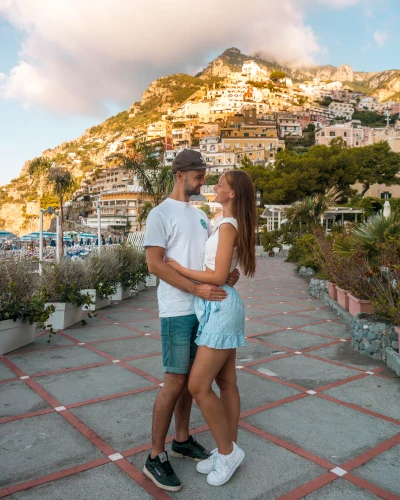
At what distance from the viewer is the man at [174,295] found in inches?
87.2

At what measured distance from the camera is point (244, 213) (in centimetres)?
228

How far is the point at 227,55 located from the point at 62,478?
204 metres

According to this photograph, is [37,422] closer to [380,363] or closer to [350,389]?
Result: [350,389]

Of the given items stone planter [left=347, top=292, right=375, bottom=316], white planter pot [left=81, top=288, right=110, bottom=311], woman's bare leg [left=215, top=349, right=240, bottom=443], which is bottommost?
white planter pot [left=81, top=288, right=110, bottom=311]

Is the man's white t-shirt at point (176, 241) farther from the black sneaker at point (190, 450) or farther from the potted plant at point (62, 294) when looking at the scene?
the potted plant at point (62, 294)

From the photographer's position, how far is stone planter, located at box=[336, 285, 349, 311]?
22.0ft

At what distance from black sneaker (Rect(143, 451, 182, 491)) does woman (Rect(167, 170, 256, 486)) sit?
0.58 ft

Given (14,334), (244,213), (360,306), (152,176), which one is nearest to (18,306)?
(14,334)

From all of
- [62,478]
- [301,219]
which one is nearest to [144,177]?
[301,219]

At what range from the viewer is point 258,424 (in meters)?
2.98

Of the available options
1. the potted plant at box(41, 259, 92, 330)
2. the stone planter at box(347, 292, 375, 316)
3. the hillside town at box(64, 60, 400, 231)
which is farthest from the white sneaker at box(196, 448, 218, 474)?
the hillside town at box(64, 60, 400, 231)

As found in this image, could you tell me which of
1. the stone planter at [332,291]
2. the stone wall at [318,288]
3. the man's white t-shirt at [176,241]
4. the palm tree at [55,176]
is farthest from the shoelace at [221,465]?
the palm tree at [55,176]

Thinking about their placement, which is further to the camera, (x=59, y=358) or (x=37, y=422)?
(x=59, y=358)

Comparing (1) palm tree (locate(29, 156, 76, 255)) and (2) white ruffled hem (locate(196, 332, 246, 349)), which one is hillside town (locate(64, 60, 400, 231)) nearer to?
(1) palm tree (locate(29, 156, 76, 255))
